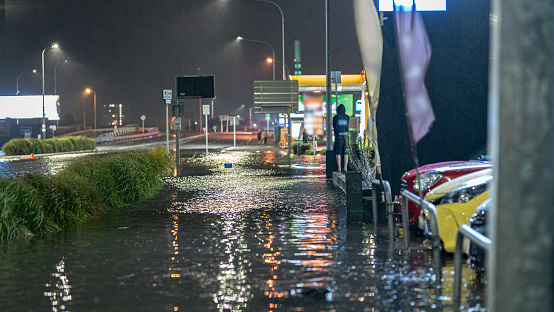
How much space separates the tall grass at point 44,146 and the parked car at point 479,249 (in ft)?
144

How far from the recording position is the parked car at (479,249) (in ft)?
22.1

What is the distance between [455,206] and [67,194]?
6.68 meters

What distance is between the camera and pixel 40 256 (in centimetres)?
866

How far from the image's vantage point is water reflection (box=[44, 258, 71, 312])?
608 cm

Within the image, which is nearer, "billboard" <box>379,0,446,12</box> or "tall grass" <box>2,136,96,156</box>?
"billboard" <box>379,0,446,12</box>

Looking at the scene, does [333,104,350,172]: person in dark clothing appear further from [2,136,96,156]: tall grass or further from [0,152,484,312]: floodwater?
[2,136,96,156]: tall grass

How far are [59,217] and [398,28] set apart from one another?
671cm

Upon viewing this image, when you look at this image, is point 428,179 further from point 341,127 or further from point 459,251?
point 341,127

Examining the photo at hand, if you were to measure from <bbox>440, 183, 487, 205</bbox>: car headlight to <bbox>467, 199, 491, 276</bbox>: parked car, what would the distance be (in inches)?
37.2

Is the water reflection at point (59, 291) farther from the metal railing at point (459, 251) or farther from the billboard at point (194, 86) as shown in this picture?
the billboard at point (194, 86)

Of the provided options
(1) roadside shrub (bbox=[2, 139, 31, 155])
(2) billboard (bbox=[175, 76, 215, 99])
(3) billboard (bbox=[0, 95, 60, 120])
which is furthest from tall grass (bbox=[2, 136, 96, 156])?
(3) billboard (bbox=[0, 95, 60, 120])

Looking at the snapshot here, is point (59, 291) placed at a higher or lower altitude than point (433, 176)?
lower

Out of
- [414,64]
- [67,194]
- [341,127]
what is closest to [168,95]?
[341,127]

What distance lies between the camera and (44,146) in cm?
4941
